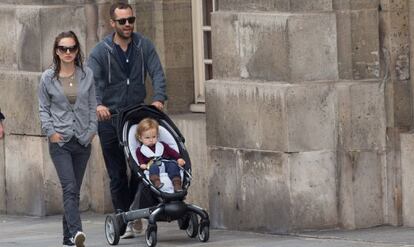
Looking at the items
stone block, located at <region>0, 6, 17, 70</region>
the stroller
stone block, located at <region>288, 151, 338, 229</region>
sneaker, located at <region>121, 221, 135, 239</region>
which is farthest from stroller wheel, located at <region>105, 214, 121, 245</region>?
stone block, located at <region>0, 6, 17, 70</region>

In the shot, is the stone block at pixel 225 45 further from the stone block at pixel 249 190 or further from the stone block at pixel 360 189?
the stone block at pixel 360 189

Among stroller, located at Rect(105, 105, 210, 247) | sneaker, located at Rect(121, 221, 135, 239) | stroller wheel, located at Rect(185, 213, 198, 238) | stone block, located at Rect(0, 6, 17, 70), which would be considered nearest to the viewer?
stroller, located at Rect(105, 105, 210, 247)

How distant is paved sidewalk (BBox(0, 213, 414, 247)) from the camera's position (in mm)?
13320

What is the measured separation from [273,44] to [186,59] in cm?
225

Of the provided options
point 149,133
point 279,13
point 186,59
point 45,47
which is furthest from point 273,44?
point 45,47

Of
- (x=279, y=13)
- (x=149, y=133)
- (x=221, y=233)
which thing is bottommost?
(x=221, y=233)

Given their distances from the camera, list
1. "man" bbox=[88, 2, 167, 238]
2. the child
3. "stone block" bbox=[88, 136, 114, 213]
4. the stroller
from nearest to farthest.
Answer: the stroller, the child, "man" bbox=[88, 2, 167, 238], "stone block" bbox=[88, 136, 114, 213]

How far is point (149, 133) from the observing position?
13680 mm

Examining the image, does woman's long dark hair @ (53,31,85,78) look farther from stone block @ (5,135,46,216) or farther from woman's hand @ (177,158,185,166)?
stone block @ (5,135,46,216)

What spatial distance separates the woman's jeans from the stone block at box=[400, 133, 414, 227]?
2.65 m

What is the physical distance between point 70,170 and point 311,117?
6.74 ft

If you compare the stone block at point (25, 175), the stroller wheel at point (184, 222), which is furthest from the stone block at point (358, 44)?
the stone block at point (25, 175)

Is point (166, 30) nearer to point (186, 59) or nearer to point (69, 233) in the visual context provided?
point (186, 59)

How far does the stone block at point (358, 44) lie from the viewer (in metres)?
13.8
